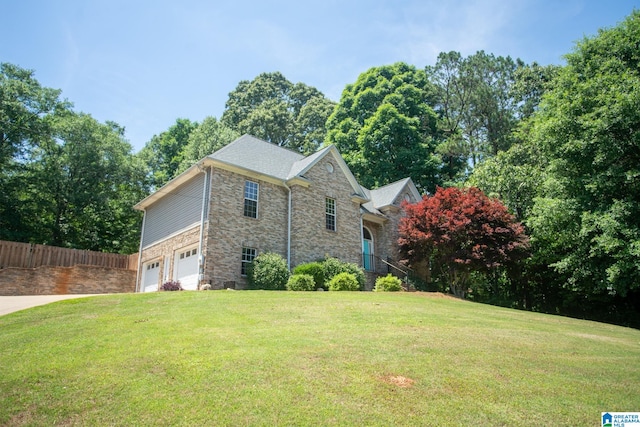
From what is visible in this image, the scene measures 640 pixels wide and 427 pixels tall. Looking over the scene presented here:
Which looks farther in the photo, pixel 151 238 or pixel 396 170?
pixel 396 170

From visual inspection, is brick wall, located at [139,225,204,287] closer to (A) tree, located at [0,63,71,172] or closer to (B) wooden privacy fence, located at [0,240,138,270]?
(B) wooden privacy fence, located at [0,240,138,270]

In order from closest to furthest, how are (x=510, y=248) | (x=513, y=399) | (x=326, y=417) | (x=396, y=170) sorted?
(x=326, y=417) < (x=513, y=399) < (x=510, y=248) < (x=396, y=170)

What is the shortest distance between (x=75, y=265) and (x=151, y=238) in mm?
3921

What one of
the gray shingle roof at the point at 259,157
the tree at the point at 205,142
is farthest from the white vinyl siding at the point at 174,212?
the tree at the point at 205,142

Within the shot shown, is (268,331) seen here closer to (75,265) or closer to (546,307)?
(75,265)

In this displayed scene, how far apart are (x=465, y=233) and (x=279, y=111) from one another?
30365 millimetres

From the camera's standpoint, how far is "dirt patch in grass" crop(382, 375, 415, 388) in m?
6.59

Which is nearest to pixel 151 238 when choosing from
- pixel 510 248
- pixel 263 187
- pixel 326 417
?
pixel 263 187

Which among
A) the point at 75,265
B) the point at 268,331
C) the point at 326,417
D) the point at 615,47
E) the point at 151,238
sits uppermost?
the point at 615,47

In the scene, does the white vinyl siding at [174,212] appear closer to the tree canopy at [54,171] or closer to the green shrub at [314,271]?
the green shrub at [314,271]

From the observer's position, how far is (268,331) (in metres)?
9.25

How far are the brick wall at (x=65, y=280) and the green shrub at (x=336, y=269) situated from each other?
11.3 meters

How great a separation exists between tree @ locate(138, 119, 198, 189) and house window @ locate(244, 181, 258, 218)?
965 inches

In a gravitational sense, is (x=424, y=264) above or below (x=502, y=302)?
above
